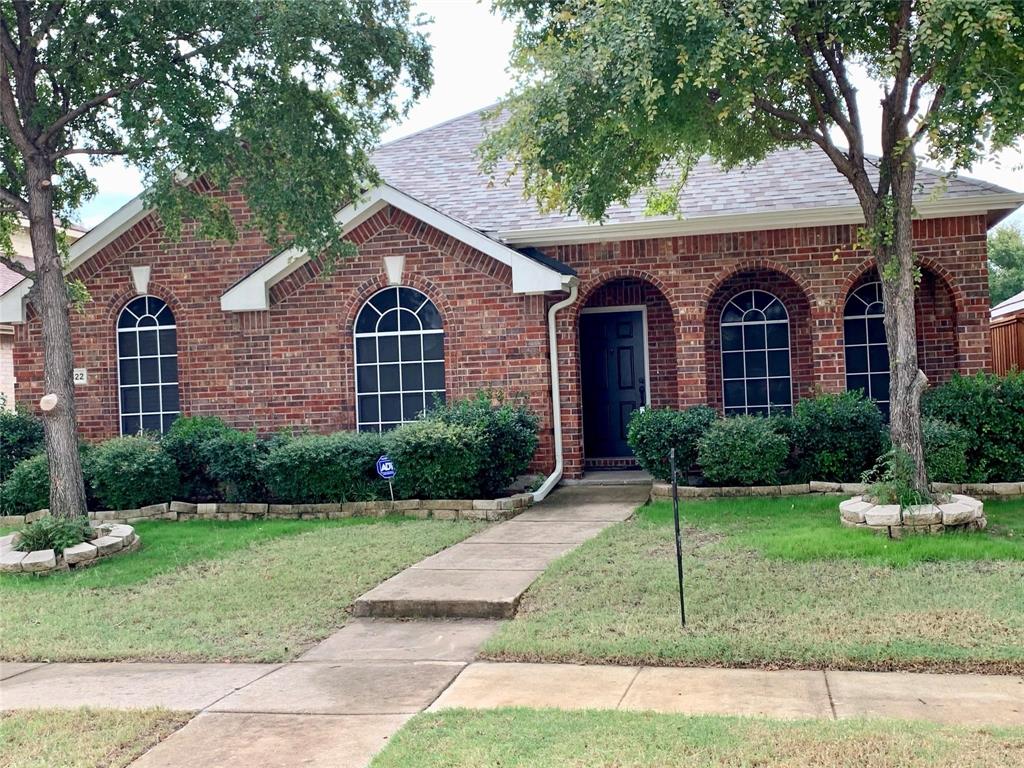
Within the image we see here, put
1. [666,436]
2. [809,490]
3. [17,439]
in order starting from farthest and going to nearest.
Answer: [17,439] → [666,436] → [809,490]

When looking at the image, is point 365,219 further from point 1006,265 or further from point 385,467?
point 1006,265

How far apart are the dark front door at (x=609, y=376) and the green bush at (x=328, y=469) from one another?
11.7ft

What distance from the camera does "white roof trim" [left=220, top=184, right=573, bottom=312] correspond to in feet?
41.3

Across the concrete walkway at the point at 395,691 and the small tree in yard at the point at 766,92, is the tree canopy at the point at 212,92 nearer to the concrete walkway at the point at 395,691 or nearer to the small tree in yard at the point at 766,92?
the small tree in yard at the point at 766,92

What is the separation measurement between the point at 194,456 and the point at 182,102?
4.45 metres

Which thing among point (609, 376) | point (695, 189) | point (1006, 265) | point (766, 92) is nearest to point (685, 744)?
point (766, 92)

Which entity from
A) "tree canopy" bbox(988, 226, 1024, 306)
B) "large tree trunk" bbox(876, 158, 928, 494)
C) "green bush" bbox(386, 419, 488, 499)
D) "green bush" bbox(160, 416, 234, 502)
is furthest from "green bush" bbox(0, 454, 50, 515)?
"tree canopy" bbox(988, 226, 1024, 306)

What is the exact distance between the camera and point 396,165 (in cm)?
1650

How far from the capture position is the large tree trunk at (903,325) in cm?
953

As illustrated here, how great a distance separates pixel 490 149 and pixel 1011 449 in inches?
254

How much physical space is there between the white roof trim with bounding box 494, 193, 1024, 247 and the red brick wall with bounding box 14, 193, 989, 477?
16 cm

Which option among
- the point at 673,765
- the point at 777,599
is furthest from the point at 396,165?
the point at 673,765

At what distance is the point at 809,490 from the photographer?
459 inches

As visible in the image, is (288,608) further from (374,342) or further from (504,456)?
(374,342)
